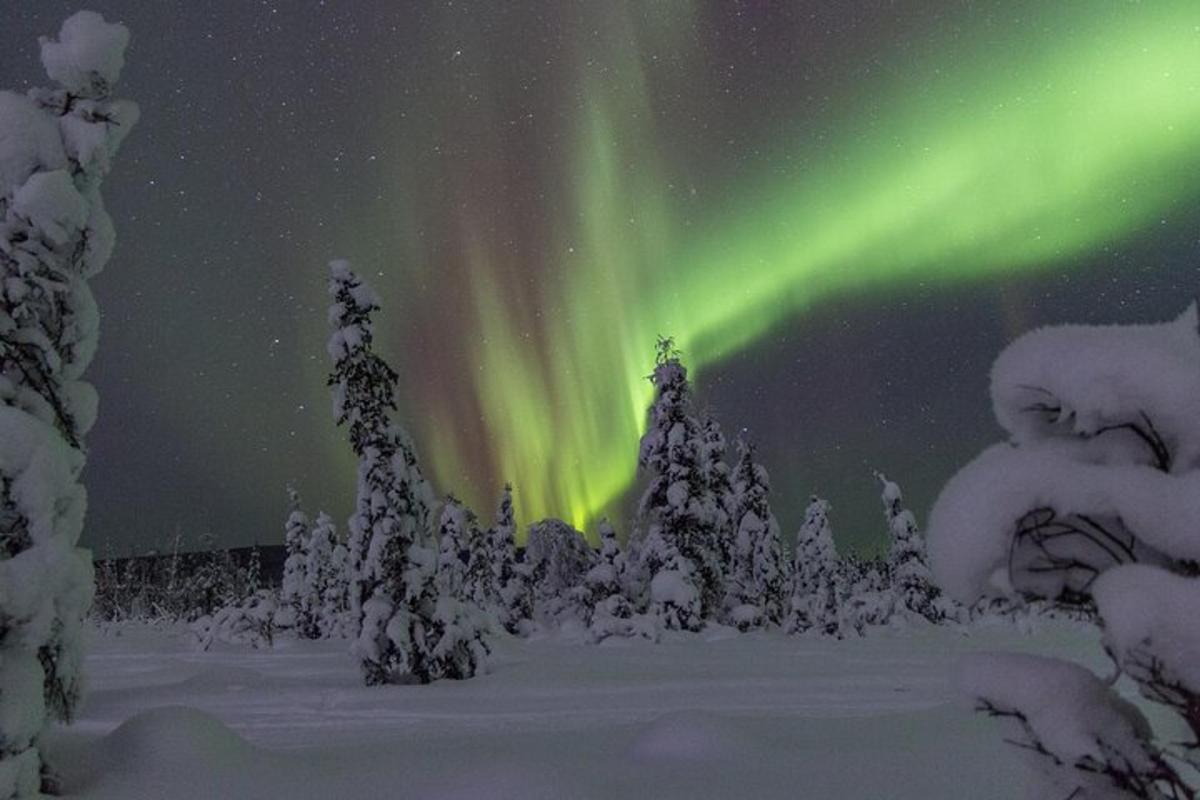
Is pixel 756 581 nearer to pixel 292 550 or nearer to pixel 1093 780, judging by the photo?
pixel 292 550

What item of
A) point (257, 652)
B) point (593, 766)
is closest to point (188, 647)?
point (257, 652)

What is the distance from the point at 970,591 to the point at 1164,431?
2.89 ft

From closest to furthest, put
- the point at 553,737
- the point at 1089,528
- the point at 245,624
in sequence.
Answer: the point at 1089,528, the point at 553,737, the point at 245,624

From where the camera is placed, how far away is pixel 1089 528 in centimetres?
339

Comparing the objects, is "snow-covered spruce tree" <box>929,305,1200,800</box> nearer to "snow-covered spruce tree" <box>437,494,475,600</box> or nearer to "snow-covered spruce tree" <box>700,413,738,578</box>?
"snow-covered spruce tree" <box>700,413,738,578</box>

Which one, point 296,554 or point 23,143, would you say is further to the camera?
point 296,554

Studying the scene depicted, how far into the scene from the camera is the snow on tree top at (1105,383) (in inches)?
128

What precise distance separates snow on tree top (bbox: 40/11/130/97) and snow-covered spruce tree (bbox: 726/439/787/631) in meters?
33.1

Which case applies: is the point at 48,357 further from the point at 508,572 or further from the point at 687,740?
the point at 508,572

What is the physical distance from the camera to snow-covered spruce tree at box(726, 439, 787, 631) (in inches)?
1566

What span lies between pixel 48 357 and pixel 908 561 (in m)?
37.7

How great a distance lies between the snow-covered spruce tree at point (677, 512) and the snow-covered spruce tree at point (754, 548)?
20.1 feet

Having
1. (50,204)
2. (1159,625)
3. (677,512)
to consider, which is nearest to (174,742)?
(50,204)

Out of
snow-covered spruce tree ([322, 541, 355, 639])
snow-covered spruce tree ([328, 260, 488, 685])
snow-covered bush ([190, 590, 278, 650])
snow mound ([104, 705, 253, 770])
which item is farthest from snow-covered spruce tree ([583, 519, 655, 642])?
snow mound ([104, 705, 253, 770])
